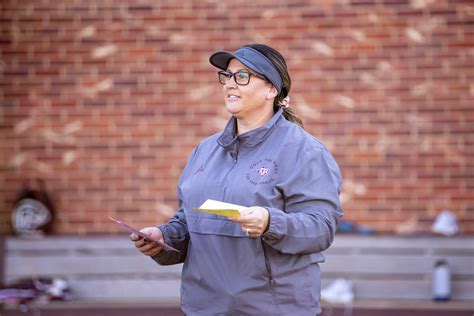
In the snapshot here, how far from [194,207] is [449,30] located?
5197mm

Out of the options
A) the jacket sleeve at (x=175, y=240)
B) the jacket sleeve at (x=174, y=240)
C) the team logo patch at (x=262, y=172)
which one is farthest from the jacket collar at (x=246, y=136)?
the jacket sleeve at (x=174, y=240)

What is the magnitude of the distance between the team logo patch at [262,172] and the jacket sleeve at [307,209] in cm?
6

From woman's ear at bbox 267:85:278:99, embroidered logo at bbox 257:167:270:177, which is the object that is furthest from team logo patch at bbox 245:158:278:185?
woman's ear at bbox 267:85:278:99

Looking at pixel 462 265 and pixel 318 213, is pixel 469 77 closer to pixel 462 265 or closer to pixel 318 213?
pixel 462 265

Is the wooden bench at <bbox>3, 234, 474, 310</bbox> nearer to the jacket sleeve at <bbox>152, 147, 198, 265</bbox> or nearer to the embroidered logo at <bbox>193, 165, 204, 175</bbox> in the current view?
the jacket sleeve at <bbox>152, 147, 198, 265</bbox>

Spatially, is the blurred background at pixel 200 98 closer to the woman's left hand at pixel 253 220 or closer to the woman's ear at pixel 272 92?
the woman's ear at pixel 272 92

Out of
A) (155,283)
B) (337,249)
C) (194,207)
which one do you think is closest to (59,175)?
(155,283)

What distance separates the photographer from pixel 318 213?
12.5 feet

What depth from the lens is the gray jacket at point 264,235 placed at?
3.81 metres

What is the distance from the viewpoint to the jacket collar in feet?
13.2

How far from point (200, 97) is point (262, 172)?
499 cm

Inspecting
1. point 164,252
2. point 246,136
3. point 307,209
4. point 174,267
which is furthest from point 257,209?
point 174,267

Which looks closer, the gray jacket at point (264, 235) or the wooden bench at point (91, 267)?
the gray jacket at point (264, 235)

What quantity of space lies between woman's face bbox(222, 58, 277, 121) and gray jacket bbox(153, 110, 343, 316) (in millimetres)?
103
